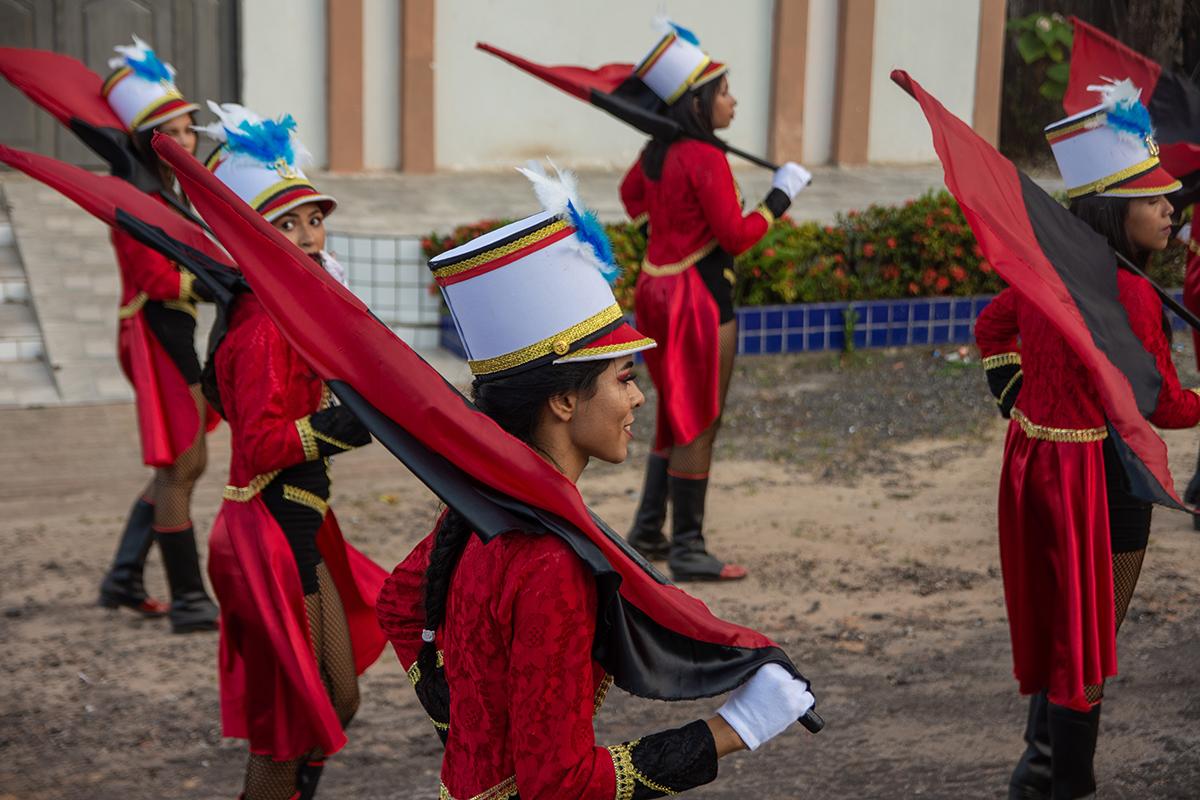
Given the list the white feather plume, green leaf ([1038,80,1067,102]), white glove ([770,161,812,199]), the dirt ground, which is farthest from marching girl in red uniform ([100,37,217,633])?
green leaf ([1038,80,1067,102])

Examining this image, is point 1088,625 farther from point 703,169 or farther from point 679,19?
point 679,19

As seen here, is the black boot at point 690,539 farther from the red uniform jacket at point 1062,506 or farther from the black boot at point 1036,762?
the red uniform jacket at point 1062,506

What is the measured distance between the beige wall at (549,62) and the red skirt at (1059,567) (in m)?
9.68

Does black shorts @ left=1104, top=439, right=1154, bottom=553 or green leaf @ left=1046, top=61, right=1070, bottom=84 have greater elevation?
green leaf @ left=1046, top=61, right=1070, bottom=84

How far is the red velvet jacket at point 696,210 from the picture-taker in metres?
6.07

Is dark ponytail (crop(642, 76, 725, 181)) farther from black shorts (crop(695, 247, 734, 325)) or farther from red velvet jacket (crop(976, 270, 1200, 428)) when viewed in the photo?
red velvet jacket (crop(976, 270, 1200, 428))

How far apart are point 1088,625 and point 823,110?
36.6 feet

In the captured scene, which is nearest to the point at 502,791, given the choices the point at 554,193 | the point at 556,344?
the point at 556,344

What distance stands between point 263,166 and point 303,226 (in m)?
0.19

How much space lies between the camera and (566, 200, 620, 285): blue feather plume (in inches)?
98.5

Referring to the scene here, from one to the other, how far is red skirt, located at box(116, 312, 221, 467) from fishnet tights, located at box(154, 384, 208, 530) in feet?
0.09

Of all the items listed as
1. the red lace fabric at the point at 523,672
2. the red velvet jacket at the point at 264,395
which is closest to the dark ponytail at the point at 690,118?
the red velvet jacket at the point at 264,395

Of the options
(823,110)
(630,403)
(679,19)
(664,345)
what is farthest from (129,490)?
(823,110)

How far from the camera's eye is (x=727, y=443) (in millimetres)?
8117
